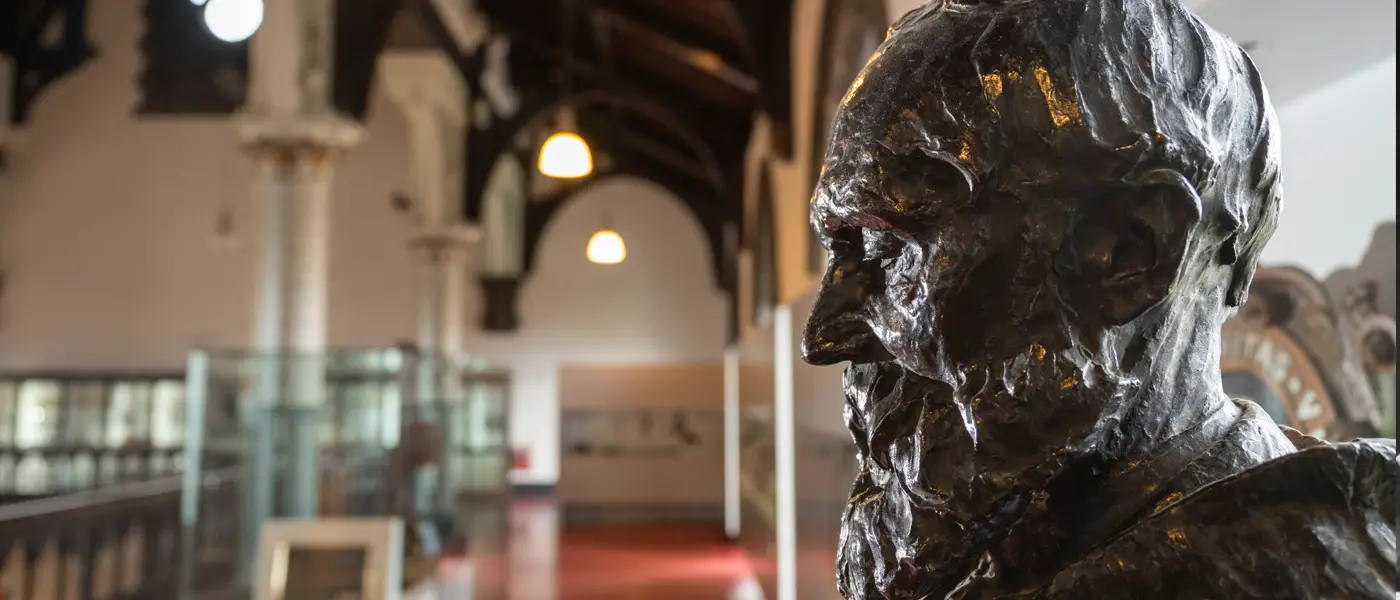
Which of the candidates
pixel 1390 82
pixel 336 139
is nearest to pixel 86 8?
pixel 336 139

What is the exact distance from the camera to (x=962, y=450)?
0.60 metres

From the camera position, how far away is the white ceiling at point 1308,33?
1251 millimetres

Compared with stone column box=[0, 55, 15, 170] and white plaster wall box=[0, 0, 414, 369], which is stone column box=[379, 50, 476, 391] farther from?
stone column box=[0, 55, 15, 170]

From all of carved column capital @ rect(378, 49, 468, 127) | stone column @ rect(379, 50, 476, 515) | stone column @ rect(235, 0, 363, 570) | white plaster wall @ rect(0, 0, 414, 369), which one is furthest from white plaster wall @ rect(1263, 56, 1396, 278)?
white plaster wall @ rect(0, 0, 414, 369)

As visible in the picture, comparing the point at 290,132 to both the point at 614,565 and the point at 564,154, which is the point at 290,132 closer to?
the point at 564,154

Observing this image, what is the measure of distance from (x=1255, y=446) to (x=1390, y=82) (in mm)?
1044

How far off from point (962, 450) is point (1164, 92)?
9.8 inches

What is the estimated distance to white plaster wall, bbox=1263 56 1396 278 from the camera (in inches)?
56.7

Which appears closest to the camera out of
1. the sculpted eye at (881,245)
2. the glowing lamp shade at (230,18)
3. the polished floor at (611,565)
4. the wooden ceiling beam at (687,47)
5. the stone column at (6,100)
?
the sculpted eye at (881,245)

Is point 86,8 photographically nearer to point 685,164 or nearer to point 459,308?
point 459,308

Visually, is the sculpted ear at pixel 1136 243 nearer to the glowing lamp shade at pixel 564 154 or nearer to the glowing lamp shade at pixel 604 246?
the glowing lamp shade at pixel 564 154

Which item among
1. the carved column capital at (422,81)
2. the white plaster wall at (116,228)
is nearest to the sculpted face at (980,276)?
the carved column capital at (422,81)

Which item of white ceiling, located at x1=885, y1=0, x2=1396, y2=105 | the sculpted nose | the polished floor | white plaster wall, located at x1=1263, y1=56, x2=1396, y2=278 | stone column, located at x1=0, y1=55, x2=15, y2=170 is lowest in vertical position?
the polished floor

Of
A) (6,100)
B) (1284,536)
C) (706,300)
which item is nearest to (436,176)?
(706,300)
